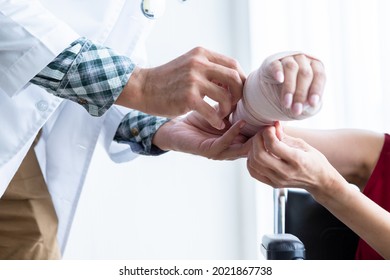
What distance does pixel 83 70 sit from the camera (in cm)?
83

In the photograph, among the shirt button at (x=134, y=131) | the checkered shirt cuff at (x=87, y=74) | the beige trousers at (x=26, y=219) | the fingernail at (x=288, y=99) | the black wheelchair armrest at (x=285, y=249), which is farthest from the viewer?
the shirt button at (x=134, y=131)

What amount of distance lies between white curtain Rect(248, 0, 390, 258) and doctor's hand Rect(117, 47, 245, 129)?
895 mm

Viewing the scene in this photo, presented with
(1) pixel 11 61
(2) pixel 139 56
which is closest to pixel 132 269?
(1) pixel 11 61

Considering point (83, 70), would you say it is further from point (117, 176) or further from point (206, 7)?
point (206, 7)

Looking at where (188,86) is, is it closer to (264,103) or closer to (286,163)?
(264,103)

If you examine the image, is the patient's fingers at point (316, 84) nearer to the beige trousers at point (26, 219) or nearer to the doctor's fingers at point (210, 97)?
the doctor's fingers at point (210, 97)

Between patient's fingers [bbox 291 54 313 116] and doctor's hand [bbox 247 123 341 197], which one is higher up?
patient's fingers [bbox 291 54 313 116]

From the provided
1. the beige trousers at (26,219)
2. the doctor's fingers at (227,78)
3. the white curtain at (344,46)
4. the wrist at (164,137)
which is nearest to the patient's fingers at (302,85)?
the doctor's fingers at (227,78)

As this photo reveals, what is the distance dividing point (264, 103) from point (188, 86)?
0.43ft

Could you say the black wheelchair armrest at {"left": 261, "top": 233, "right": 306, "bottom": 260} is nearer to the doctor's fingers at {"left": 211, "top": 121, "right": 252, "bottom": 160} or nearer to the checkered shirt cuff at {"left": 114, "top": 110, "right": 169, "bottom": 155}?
the doctor's fingers at {"left": 211, "top": 121, "right": 252, "bottom": 160}

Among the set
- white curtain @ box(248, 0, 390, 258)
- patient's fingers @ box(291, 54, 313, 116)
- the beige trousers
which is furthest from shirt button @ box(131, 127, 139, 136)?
white curtain @ box(248, 0, 390, 258)

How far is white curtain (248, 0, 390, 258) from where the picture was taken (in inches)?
62.1

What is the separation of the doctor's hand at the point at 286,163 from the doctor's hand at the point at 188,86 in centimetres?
9

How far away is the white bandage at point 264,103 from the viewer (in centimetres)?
76
